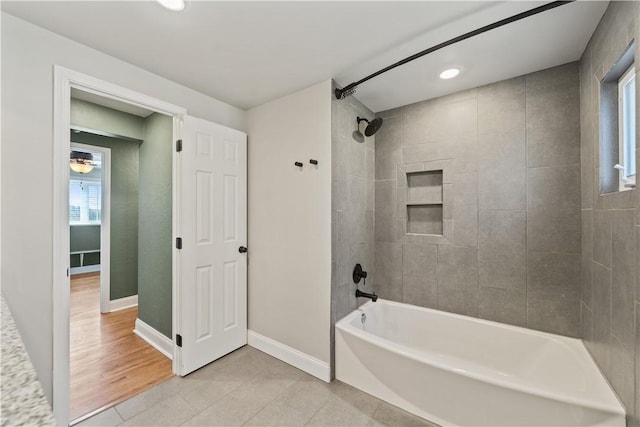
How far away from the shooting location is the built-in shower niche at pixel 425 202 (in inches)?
93.0

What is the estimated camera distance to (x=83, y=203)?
6242 mm

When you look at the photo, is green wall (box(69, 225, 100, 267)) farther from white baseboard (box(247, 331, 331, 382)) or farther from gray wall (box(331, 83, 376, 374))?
gray wall (box(331, 83, 376, 374))

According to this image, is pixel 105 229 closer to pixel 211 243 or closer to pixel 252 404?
pixel 211 243

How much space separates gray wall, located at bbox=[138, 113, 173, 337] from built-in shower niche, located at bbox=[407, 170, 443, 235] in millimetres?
2407

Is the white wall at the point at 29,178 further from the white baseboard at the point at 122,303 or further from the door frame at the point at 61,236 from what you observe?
the white baseboard at the point at 122,303

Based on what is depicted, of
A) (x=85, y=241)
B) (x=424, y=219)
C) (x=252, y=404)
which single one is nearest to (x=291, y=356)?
(x=252, y=404)

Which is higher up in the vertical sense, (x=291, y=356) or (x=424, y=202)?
(x=424, y=202)

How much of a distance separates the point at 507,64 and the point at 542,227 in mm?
1244

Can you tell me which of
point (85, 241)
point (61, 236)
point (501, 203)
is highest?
point (501, 203)

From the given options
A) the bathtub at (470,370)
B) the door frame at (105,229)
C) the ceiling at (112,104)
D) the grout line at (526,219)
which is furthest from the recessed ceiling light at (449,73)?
the door frame at (105,229)

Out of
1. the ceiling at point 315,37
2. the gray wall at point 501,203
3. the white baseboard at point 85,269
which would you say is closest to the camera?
the ceiling at point 315,37

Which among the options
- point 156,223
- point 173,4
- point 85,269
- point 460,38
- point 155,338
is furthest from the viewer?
point 85,269

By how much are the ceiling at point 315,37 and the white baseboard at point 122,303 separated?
3.15 metres

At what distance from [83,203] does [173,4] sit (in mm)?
6990
